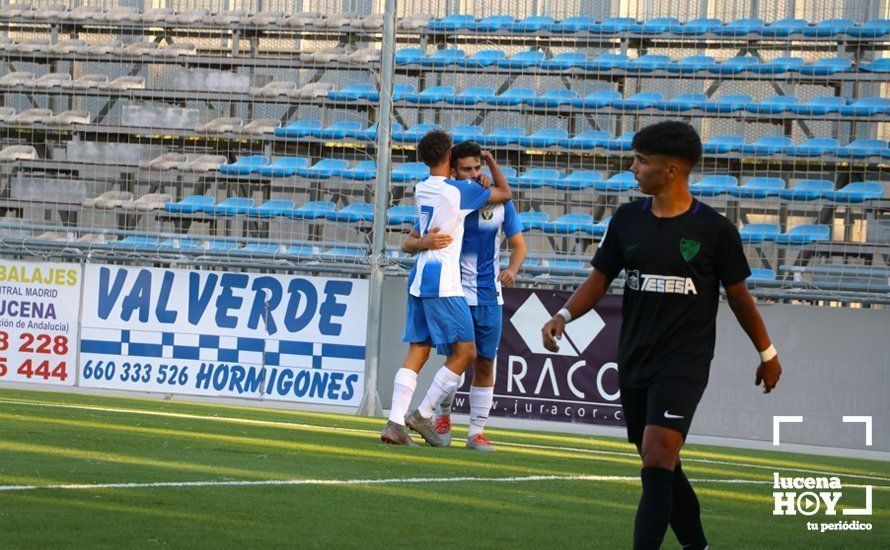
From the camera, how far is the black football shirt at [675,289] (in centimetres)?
455

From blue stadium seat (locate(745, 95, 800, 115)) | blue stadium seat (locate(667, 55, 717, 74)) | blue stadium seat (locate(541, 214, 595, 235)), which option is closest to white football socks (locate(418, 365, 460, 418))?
blue stadium seat (locate(541, 214, 595, 235))

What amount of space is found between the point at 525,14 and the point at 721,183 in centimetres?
424

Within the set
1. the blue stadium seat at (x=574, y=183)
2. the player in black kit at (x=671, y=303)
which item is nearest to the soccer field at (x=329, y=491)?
the player in black kit at (x=671, y=303)

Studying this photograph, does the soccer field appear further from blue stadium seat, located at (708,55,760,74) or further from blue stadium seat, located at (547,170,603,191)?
blue stadium seat, located at (708,55,760,74)

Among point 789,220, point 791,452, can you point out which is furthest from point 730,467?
point 789,220

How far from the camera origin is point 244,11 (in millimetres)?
21391

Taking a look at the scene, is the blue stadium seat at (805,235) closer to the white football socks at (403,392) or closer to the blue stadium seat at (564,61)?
the blue stadium seat at (564,61)

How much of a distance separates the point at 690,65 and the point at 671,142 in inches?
591

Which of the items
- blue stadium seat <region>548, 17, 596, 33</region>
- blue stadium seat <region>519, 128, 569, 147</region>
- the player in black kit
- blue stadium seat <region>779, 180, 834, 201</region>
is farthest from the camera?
blue stadium seat <region>548, 17, 596, 33</region>

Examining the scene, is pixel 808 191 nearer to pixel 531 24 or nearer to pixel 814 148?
pixel 814 148

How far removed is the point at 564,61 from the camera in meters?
20.0

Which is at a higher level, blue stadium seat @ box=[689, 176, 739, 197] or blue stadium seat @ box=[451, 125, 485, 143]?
blue stadium seat @ box=[451, 125, 485, 143]

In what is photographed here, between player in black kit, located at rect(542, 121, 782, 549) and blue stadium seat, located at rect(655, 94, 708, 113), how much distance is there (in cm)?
1408

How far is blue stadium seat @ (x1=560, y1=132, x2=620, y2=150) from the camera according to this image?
19.1 meters
